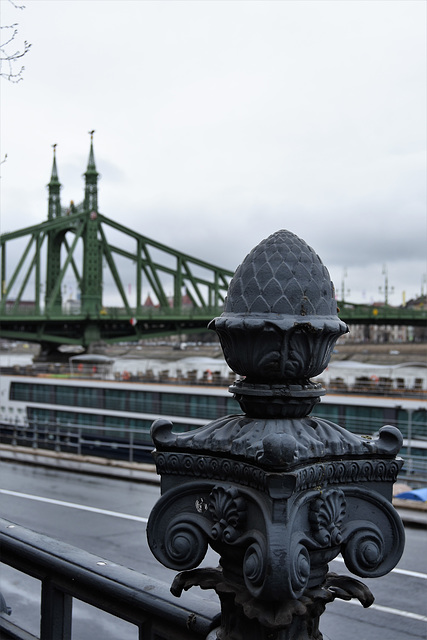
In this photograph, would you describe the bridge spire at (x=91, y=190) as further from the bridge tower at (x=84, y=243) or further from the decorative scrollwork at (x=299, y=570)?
the decorative scrollwork at (x=299, y=570)

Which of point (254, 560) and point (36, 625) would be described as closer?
point (254, 560)

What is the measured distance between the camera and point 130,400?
24578 mm

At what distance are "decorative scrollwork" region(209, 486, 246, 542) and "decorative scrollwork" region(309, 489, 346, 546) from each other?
17cm

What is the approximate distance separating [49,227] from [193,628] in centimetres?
5925

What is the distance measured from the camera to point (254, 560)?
1514 mm

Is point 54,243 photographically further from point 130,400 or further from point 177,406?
point 177,406

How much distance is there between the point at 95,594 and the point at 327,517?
1.08m

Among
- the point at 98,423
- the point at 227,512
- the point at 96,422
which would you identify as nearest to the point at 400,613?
the point at 227,512

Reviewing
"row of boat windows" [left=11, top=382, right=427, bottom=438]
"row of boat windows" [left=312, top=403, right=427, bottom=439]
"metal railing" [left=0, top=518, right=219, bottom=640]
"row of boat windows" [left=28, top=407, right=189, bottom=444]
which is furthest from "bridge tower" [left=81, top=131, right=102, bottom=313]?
"metal railing" [left=0, top=518, right=219, bottom=640]

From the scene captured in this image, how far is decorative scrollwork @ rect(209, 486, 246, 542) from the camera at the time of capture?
1.58 meters

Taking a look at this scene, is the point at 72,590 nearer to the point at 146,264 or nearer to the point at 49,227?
the point at 49,227

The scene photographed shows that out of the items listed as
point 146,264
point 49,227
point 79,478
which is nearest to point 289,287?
point 79,478

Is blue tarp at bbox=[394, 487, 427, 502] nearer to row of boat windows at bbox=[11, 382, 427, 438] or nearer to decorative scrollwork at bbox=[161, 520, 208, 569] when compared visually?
row of boat windows at bbox=[11, 382, 427, 438]

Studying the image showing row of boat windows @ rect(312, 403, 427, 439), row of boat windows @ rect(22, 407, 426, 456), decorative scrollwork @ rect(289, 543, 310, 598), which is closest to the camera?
decorative scrollwork @ rect(289, 543, 310, 598)
